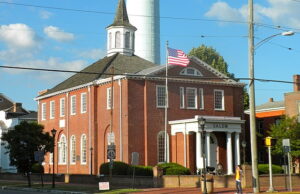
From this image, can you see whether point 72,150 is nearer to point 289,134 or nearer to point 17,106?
point 289,134

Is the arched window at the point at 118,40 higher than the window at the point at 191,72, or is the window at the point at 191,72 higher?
the arched window at the point at 118,40

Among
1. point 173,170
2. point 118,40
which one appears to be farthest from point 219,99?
point 173,170

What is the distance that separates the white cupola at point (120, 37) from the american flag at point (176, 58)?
1772 cm

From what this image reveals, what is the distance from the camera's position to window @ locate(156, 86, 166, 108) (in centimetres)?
5244

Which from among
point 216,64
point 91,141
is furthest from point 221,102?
point 216,64

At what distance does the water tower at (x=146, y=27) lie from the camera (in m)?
114

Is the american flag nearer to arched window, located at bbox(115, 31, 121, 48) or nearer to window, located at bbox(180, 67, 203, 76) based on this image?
window, located at bbox(180, 67, 203, 76)

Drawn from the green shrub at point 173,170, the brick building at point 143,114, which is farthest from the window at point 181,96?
the green shrub at point 173,170

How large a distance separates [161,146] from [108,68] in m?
11.0

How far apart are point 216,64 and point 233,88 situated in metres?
50.2

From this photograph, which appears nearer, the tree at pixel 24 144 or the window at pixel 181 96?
the tree at pixel 24 144

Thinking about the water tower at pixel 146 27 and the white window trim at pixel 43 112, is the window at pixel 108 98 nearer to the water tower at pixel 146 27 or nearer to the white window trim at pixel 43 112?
the white window trim at pixel 43 112

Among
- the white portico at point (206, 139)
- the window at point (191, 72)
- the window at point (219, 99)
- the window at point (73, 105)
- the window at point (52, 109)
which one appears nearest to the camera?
the white portico at point (206, 139)

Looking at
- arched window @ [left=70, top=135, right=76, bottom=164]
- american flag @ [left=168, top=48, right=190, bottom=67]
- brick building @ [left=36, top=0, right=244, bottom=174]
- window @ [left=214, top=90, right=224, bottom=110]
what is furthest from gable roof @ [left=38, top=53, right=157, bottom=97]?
american flag @ [left=168, top=48, right=190, bottom=67]
